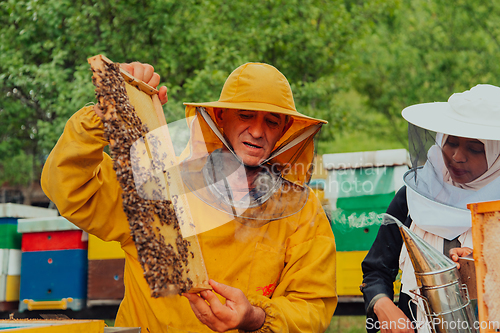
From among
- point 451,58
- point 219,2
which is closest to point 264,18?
point 219,2

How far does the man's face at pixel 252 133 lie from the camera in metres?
2.13

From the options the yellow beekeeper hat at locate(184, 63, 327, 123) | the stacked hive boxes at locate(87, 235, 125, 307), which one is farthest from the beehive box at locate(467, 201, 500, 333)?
the stacked hive boxes at locate(87, 235, 125, 307)

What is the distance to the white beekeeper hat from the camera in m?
1.85

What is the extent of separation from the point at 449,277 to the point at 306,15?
8243mm

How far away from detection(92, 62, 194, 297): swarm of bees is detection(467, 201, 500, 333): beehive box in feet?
3.14

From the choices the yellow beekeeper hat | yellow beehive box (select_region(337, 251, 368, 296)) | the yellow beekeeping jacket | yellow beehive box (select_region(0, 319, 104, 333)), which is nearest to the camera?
yellow beehive box (select_region(0, 319, 104, 333))

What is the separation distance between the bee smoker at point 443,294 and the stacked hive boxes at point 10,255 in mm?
3945

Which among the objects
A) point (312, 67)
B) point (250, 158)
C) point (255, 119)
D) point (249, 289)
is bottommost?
point (249, 289)

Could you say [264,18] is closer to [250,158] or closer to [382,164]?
[382,164]

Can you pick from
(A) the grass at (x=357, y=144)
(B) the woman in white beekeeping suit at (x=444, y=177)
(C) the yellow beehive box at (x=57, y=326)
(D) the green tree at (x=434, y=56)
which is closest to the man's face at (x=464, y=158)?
(B) the woman in white beekeeping suit at (x=444, y=177)

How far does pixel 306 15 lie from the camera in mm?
8992

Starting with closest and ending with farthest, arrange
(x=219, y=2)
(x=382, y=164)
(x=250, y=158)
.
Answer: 1. (x=250, y=158)
2. (x=382, y=164)
3. (x=219, y=2)

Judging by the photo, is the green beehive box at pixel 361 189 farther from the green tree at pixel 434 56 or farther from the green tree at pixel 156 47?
the green tree at pixel 434 56

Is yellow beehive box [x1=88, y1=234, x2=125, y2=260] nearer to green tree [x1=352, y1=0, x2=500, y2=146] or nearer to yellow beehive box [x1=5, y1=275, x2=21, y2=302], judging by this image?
yellow beehive box [x1=5, y1=275, x2=21, y2=302]
